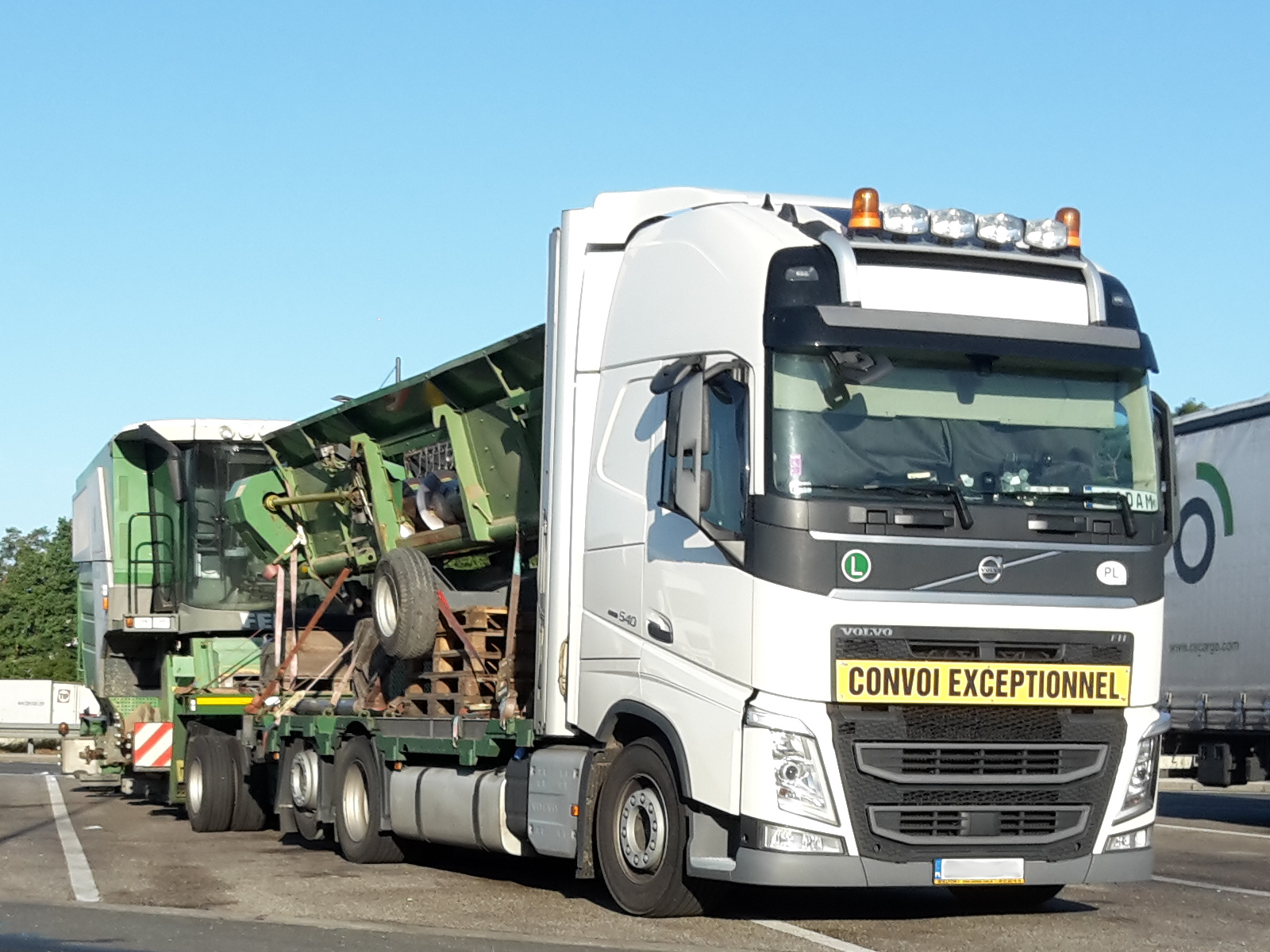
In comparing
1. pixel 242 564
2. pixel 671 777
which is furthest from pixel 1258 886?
pixel 242 564

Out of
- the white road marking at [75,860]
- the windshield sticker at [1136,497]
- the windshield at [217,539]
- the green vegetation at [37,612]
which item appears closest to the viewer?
the windshield sticker at [1136,497]

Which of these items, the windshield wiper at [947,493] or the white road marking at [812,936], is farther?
the windshield wiper at [947,493]

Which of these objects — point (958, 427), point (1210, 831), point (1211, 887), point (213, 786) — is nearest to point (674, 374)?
point (958, 427)

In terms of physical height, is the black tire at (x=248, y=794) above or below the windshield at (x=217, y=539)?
below

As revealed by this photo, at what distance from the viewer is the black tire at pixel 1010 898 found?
1041 centimetres

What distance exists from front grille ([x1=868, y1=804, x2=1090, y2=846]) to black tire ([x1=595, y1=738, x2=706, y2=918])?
1.08 m

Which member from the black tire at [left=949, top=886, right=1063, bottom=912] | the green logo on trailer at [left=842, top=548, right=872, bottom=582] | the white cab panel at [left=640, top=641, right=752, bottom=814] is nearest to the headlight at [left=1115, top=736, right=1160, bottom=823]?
the black tire at [left=949, top=886, right=1063, bottom=912]

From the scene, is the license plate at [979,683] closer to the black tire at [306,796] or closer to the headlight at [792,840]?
the headlight at [792,840]

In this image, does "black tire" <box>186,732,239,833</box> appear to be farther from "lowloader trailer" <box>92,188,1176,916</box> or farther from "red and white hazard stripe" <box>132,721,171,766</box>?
"lowloader trailer" <box>92,188,1176,916</box>

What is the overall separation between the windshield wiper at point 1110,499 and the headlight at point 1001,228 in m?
1.43

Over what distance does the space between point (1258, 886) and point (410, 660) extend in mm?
5920

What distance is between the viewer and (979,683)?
9047 mm

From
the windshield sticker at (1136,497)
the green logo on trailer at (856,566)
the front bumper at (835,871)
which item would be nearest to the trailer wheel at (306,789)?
the front bumper at (835,871)

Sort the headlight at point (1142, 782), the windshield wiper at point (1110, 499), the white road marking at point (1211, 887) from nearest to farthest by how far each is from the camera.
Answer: the windshield wiper at point (1110, 499) → the headlight at point (1142, 782) → the white road marking at point (1211, 887)
